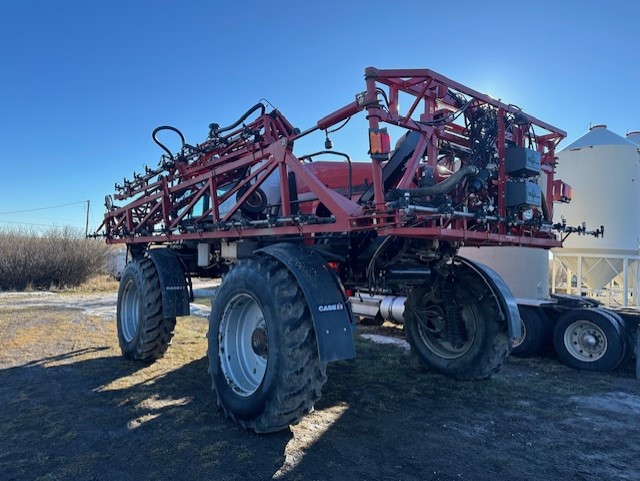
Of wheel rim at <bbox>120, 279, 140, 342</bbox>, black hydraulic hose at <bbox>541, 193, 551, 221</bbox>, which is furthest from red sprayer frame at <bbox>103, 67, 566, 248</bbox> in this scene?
wheel rim at <bbox>120, 279, 140, 342</bbox>

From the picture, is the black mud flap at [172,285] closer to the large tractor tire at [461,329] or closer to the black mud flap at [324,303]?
the black mud flap at [324,303]

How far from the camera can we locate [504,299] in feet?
16.6

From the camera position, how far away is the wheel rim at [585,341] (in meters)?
6.29

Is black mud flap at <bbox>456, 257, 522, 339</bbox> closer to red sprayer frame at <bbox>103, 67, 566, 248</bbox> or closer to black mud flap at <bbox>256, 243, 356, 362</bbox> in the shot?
red sprayer frame at <bbox>103, 67, 566, 248</bbox>

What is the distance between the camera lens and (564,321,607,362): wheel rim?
247 inches

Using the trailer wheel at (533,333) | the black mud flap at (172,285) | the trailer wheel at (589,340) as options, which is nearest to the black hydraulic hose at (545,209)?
the trailer wheel at (589,340)

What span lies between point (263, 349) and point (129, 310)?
11.6 ft

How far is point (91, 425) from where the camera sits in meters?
3.98

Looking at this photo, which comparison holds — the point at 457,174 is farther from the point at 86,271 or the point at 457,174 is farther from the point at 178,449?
the point at 86,271

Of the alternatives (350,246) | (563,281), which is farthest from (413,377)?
(563,281)

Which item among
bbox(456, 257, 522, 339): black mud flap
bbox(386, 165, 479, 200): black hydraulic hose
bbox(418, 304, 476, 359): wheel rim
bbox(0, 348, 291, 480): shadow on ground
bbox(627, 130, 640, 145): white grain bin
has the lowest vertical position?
bbox(0, 348, 291, 480): shadow on ground

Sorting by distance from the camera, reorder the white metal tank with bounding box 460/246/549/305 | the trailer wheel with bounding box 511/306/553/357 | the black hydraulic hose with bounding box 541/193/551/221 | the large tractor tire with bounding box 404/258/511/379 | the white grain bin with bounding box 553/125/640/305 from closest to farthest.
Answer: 1. the black hydraulic hose with bounding box 541/193/551/221
2. the large tractor tire with bounding box 404/258/511/379
3. the trailer wheel with bounding box 511/306/553/357
4. the white metal tank with bounding box 460/246/549/305
5. the white grain bin with bounding box 553/125/640/305

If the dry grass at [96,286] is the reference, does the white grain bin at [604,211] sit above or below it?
above

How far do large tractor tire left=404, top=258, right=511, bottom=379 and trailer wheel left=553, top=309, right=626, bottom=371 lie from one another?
1979mm
